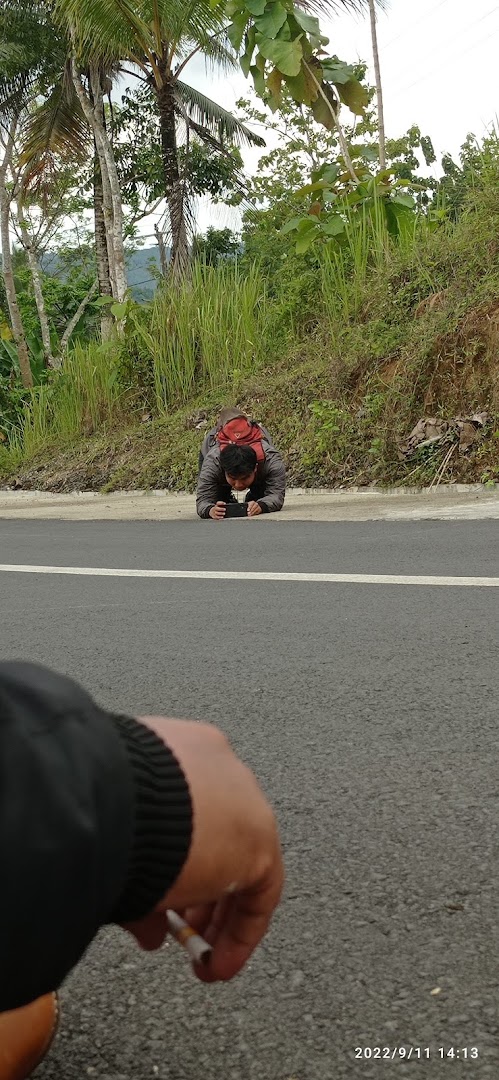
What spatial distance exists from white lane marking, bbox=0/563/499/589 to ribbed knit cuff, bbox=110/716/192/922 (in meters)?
4.26

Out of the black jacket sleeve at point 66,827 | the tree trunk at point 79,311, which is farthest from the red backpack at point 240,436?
the tree trunk at point 79,311

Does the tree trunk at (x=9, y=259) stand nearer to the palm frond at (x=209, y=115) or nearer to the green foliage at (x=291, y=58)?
the palm frond at (x=209, y=115)

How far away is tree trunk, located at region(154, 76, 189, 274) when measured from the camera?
19984mm

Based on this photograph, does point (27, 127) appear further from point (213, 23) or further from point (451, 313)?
point (451, 313)

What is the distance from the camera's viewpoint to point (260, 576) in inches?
244

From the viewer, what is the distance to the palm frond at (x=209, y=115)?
27.4m

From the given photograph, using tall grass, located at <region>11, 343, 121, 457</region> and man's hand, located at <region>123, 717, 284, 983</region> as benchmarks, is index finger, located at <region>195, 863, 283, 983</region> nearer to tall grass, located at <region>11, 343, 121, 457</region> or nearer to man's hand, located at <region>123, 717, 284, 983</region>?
man's hand, located at <region>123, 717, 284, 983</region>

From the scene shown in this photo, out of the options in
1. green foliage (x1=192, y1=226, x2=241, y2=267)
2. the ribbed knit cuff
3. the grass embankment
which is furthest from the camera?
green foliage (x1=192, y1=226, x2=241, y2=267)

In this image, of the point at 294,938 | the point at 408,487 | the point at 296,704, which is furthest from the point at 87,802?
the point at 408,487

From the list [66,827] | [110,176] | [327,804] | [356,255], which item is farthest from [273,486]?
[110,176]

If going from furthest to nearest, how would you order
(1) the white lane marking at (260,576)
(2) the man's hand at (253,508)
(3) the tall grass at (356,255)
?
1. (3) the tall grass at (356,255)
2. (2) the man's hand at (253,508)
3. (1) the white lane marking at (260,576)

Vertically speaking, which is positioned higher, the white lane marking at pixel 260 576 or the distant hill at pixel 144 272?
the distant hill at pixel 144 272

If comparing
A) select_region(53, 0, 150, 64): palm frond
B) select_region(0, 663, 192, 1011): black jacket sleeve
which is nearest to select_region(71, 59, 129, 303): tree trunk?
select_region(53, 0, 150, 64): palm frond

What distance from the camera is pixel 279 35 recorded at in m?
13.9
